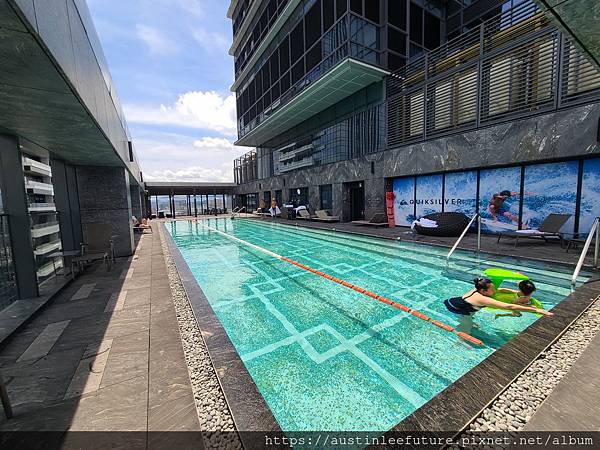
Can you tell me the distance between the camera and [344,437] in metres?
1.92

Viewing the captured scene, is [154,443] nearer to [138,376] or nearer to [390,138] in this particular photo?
[138,376]

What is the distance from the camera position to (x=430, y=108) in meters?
11.3

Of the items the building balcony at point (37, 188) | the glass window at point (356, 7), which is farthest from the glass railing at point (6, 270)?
the glass window at point (356, 7)

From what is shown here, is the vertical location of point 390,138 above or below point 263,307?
above

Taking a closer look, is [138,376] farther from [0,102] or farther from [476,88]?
[476,88]

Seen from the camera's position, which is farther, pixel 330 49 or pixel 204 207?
pixel 204 207

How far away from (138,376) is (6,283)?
11.6 ft

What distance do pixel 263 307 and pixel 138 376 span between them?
2368 millimetres

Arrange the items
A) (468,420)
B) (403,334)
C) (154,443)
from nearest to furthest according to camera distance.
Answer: (154,443) < (468,420) < (403,334)

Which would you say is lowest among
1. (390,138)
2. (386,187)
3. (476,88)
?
(386,187)

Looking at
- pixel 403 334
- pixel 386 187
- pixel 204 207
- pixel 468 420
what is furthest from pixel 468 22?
pixel 204 207

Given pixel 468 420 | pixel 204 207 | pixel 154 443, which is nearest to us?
pixel 154 443

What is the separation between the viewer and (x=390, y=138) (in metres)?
13.0

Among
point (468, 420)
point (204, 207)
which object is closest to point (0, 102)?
point (468, 420)
